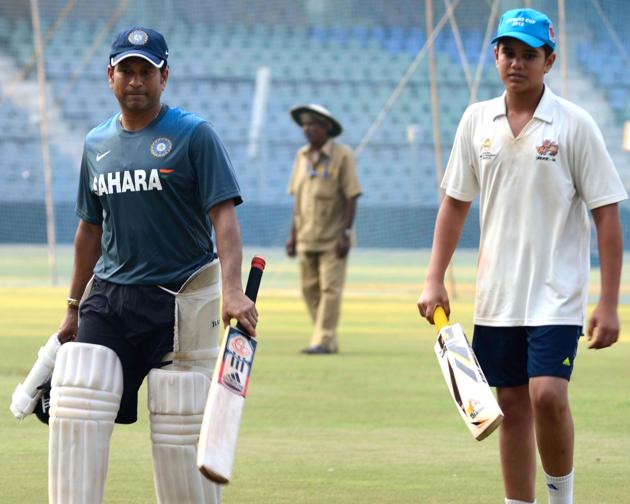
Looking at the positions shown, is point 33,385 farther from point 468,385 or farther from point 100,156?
point 468,385

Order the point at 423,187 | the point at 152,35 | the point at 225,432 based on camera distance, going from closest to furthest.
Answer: the point at 225,432, the point at 152,35, the point at 423,187

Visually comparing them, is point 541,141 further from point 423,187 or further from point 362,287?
point 423,187

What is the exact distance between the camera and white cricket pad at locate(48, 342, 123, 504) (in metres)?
5.06

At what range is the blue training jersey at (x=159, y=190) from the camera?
5211 mm

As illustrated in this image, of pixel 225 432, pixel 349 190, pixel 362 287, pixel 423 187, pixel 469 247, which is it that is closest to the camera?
pixel 225 432

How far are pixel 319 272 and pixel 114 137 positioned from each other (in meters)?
8.45

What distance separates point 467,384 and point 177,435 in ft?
3.40

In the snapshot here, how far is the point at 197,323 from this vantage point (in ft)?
17.5

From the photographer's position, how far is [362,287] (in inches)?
989

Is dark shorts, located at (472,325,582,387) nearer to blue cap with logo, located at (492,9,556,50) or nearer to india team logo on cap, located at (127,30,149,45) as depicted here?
blue cap with logo, located at (492,9,556,50)

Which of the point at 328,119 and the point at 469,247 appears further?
the point at 469,247

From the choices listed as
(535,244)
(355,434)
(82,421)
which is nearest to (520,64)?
(535,244)

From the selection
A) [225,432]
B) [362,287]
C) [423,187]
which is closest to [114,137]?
[225,432]

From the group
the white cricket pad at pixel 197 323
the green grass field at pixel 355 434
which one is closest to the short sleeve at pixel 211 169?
the white cricket pad at pixel 197 323
